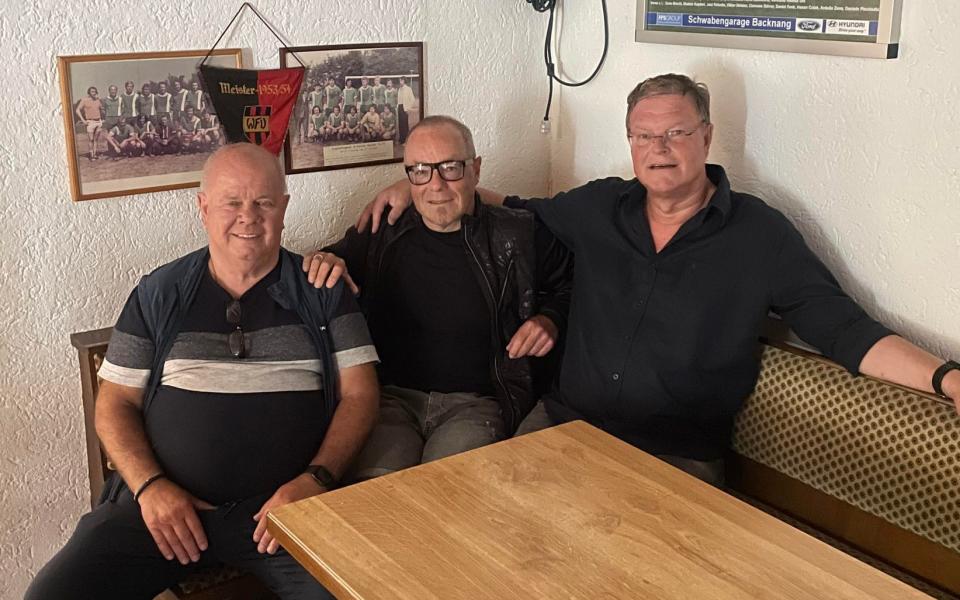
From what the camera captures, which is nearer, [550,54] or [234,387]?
[234,387]

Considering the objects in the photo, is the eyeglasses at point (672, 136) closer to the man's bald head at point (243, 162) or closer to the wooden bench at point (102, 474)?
the man's bald head at point (243, 162)

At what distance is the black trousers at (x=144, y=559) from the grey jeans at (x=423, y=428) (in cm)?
→ 33

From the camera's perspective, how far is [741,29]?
258 centimetres

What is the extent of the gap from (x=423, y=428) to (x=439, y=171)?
25.5 inches

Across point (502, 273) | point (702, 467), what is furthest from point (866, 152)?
point (502, 273)

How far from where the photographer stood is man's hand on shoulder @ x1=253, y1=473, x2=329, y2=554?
2.08 metres

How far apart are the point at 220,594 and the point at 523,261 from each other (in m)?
1.09

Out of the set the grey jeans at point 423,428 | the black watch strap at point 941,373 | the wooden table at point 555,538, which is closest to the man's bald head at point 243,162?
the grey jeans at point 423,428

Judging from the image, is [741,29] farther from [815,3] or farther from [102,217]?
[102,217]

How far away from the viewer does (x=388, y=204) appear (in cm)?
273

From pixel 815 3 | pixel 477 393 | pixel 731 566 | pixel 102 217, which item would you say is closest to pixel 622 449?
pixel 731 566

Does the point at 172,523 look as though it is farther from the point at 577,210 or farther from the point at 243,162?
the point at 577,210

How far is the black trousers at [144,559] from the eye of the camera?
2055mm

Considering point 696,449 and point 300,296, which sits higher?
point 300,296
